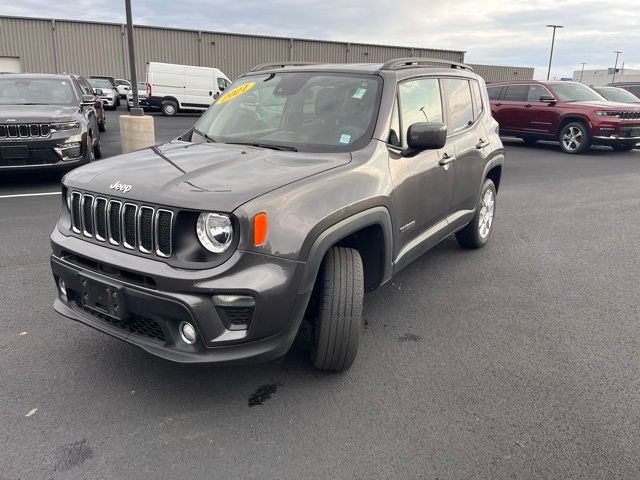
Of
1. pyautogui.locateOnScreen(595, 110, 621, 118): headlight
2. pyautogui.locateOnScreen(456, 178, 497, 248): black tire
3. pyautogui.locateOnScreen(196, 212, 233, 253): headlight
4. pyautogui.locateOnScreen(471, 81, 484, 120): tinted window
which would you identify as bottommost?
pyautogui.locateOnScreen(456, 178, 497, 248): black tire

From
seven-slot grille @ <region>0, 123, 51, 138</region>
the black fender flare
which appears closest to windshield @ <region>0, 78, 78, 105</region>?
seven-slot grille @ <region>0, 123, 51, 138</region>

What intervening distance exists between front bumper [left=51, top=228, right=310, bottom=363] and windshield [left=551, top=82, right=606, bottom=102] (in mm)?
12940

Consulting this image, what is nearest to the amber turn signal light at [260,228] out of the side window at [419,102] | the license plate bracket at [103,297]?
the license plate bracket at [103,297]

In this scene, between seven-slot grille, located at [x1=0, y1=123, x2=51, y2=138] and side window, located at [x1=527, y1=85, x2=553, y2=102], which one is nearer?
seven-slot grille, located at [x1=0, y1=123, x2=51, y2=138]

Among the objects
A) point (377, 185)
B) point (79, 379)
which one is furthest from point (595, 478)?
point (79, 379)

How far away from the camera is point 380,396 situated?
2.82 metres

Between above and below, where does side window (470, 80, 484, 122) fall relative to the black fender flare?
above

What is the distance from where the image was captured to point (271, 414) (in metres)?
2.66

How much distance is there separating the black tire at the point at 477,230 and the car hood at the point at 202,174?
2490 mm

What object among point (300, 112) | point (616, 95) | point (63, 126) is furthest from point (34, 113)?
point (616, 95)

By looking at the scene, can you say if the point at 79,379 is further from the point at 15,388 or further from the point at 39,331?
the point at 39,331

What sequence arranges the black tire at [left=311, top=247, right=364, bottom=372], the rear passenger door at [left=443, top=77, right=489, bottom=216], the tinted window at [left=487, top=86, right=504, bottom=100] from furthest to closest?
the tinted window at [left=487, top=86, right=504, bottom=100], the rear passenger door at [left=443, top=77, right=489, bottom=216], the black tire at [left=311, top=247, right=364, bottom=372]

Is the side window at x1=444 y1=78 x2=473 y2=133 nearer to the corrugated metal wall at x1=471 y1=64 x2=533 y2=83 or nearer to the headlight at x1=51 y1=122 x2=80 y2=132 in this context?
the headlight at x1=51 y1=122 x2=80 y2=132

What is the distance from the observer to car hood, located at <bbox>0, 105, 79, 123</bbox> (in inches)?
284
